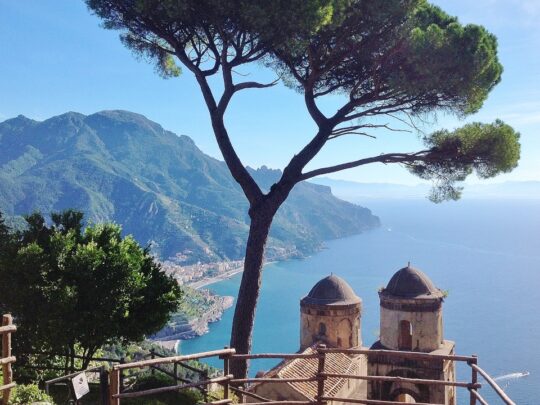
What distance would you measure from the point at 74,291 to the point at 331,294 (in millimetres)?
10796

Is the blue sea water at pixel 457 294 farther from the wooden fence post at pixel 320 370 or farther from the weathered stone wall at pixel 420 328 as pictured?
the wooden fence post at pixel 320 370

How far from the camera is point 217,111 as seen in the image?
386 inches

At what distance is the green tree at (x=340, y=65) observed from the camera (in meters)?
9.10

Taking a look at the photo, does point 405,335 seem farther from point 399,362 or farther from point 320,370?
point 320,370

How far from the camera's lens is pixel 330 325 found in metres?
17.6

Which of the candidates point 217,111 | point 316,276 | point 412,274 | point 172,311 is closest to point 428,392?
point 412,274

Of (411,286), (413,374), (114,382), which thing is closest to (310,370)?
(413,374)

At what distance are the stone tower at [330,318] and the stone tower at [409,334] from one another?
9.21 ft

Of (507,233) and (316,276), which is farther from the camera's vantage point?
(507,233)

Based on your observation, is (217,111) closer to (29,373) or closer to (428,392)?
(29,373)

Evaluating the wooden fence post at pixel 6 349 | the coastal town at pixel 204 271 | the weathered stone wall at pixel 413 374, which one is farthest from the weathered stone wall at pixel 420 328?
the coastal town at pixel 204 271

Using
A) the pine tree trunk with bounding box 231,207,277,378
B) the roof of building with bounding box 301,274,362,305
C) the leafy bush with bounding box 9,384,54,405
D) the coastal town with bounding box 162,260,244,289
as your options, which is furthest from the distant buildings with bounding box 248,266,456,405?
the coastal town with bounding box 162,260,244,289

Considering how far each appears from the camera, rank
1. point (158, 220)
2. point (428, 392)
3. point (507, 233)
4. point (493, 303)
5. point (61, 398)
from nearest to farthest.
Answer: point (61, 398), point (428, 392), point (493, 303), point (158, 220), point (507, 233)

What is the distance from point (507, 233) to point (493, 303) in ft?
406
